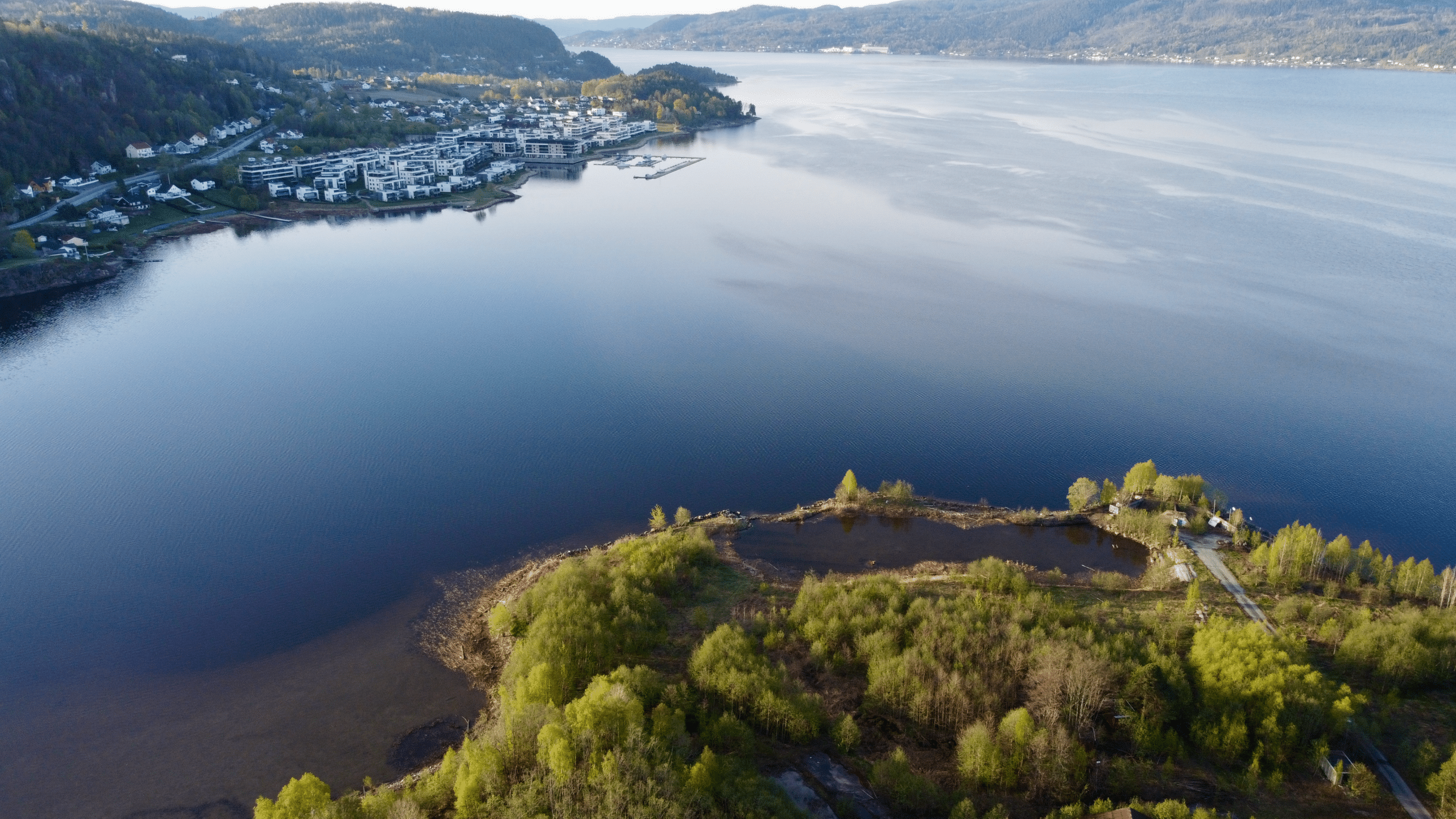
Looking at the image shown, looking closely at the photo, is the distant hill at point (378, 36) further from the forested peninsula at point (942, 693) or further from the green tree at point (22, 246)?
the forested peninsula at point (942, 693)

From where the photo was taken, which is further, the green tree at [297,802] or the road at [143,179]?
the road at [143,179]

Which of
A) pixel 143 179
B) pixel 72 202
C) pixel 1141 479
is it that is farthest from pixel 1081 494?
pixel 143 179

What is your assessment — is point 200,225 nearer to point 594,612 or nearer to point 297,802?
point 594,612

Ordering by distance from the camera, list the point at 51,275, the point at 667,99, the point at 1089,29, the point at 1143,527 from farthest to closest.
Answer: the point at 1089,29, the point at 667,99, the point at 51,275, the point at 1143,527

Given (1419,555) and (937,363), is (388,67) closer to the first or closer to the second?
(937,363)

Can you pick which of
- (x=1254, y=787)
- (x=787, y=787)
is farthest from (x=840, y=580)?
(x=1254, y=787)

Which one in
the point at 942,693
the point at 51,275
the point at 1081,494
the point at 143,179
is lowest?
the point at 1081,494

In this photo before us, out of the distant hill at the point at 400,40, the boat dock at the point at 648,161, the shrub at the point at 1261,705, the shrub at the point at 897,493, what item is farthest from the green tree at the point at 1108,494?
the distant hill at the point at 400,40

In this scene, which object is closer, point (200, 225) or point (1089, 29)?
point (200, 225)
